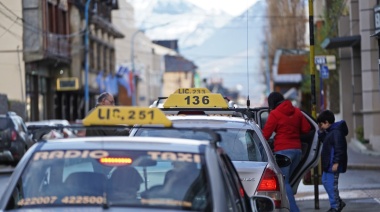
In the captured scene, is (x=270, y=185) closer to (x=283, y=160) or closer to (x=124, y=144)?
(x=283, y=160)

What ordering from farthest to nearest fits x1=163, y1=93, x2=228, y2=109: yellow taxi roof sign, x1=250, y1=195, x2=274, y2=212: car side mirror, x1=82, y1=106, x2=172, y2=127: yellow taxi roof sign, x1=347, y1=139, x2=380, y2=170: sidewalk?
x1=347, y1=139, x2=380, y2=170: sidewalk, x1=163, y1=93, x2=228, y2=109: yellow taxi roof sign, x1=250, y1=195, x2=274, y2=212: car side mirror, x1=82, y1=106, x2=172, y2=127: yellow taxi roof sign

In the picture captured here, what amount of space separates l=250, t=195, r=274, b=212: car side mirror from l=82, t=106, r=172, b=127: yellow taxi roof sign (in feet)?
3.99

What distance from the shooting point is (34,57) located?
41031 millimetres

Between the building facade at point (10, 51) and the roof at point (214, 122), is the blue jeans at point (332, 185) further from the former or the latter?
the building facade at point (10, 51)

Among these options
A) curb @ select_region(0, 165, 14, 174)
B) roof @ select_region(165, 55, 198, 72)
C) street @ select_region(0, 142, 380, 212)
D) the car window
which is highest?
roof @ select_region(165, 55, 198, 72)

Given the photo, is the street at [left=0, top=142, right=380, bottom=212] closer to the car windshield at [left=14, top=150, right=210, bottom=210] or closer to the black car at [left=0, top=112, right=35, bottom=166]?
the black car at [left=0, top=112, right=35, bottom=166]

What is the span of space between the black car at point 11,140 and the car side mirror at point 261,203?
19.8m

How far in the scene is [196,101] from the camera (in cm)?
1435

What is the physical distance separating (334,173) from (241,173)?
12.6 feet

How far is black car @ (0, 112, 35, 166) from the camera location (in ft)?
88.5

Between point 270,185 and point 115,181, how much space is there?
3.95 metres

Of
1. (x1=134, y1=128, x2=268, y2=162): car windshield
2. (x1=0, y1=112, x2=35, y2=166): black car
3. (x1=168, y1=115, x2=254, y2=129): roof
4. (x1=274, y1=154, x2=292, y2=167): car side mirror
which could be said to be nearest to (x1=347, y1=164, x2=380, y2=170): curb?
(x1=0, y1=112, x2=35, y2=166): black car

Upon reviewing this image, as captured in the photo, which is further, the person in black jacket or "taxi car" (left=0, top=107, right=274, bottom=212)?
the person in black jacket

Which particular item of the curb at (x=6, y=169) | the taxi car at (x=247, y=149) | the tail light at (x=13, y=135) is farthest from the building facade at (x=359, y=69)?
the taxi car at (x=247, y=149)
